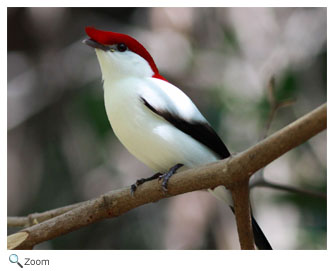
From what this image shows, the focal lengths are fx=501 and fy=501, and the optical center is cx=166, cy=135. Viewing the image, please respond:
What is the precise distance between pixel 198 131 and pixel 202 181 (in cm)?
56

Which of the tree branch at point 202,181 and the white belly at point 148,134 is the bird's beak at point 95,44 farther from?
the tree branch at point 202,181

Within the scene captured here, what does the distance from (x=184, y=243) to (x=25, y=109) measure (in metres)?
1.86

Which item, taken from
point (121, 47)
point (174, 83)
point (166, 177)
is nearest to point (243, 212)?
point (166, 177)

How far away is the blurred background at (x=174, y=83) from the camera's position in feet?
12.2

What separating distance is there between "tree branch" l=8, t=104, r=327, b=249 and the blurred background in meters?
1.48

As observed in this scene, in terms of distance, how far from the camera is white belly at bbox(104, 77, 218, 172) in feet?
8.15

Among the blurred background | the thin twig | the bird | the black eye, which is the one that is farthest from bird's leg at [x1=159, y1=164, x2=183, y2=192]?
the blurred background

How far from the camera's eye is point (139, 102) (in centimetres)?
252

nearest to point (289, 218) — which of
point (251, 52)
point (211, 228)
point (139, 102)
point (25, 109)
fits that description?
point (211, 228)

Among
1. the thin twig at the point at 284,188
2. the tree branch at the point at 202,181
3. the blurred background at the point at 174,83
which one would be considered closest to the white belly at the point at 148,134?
the tree branch at the point at 202,181

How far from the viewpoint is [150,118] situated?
8.23ft

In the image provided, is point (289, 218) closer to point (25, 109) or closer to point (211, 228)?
point (211, 228)
